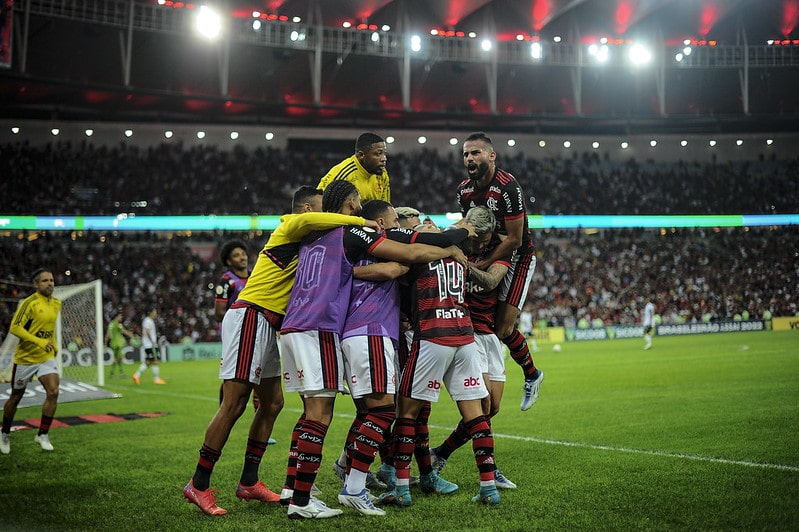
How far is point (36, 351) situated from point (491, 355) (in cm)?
682

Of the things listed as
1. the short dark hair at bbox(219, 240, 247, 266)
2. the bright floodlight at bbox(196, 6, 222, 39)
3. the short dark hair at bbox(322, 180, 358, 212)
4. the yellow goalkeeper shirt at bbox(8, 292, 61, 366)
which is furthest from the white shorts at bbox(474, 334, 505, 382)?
the bright floodlight at bbox(196, 6, 222, 39)

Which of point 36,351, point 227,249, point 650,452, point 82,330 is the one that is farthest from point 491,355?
point 82,330

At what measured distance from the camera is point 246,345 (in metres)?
6.25

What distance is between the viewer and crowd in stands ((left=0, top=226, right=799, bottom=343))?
3603 cm

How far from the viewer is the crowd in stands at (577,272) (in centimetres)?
3603

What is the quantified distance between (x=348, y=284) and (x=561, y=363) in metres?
18.4

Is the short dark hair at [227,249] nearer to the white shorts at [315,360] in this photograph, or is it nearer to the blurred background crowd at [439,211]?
the white shorts at [315,360]

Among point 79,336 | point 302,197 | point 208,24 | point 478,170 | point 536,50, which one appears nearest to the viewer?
point 302,197

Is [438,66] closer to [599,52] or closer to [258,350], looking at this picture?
[599,52]

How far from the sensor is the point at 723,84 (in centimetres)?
4688

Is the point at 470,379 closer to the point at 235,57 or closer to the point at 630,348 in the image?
the point at 630,348

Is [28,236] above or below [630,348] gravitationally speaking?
above

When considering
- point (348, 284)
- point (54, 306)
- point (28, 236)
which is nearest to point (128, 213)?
point (28, 236)

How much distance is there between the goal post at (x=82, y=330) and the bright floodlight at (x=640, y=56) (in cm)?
3444
